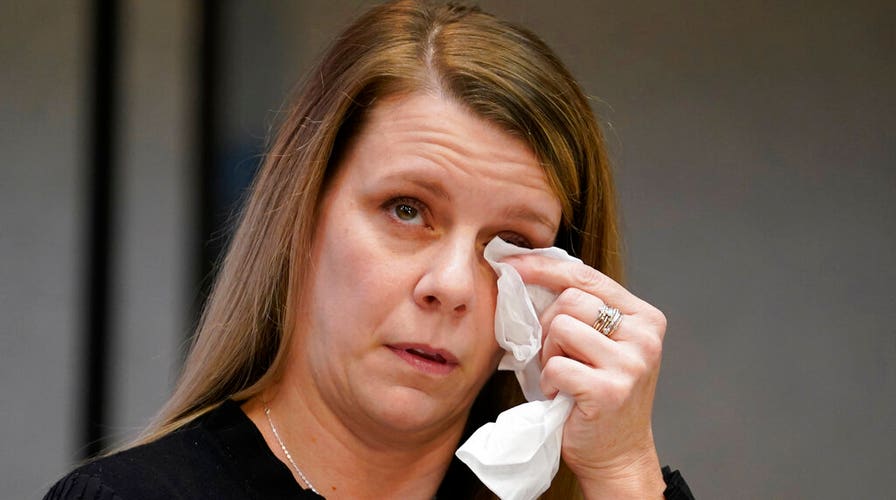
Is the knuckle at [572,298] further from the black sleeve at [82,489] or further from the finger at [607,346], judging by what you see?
the black sleeve at [82,489]

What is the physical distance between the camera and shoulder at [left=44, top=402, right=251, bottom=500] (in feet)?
4.87

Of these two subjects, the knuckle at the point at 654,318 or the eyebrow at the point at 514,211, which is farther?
the knuckle at the point at 654,318

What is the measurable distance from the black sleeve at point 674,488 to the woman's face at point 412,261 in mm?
325

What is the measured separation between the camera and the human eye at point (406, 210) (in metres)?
1.59

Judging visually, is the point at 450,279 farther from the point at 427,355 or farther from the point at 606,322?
the point at 606,322

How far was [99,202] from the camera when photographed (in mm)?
2965

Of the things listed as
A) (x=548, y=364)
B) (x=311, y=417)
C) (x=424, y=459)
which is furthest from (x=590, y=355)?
(x=311, y=417)

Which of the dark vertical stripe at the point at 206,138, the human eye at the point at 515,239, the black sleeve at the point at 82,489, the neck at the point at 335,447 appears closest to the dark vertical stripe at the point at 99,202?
the dark vertical stripe at the point at 206,138

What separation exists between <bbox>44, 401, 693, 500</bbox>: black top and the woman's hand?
9 centimetres

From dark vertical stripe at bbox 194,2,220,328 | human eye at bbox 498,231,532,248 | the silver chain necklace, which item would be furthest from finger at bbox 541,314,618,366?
dark vertical stripe at bbox 194,2,220,328

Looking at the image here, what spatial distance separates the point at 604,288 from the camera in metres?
1.69

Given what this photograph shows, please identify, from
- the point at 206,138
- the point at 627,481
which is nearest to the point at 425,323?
the point at 627,481

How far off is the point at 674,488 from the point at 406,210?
57 centimetres

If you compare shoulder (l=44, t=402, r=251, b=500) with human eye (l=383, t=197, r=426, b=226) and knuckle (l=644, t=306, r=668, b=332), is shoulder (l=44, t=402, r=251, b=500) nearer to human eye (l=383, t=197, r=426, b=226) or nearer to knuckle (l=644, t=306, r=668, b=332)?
→ human eye (l=383, t=197, r=426, b=226)
